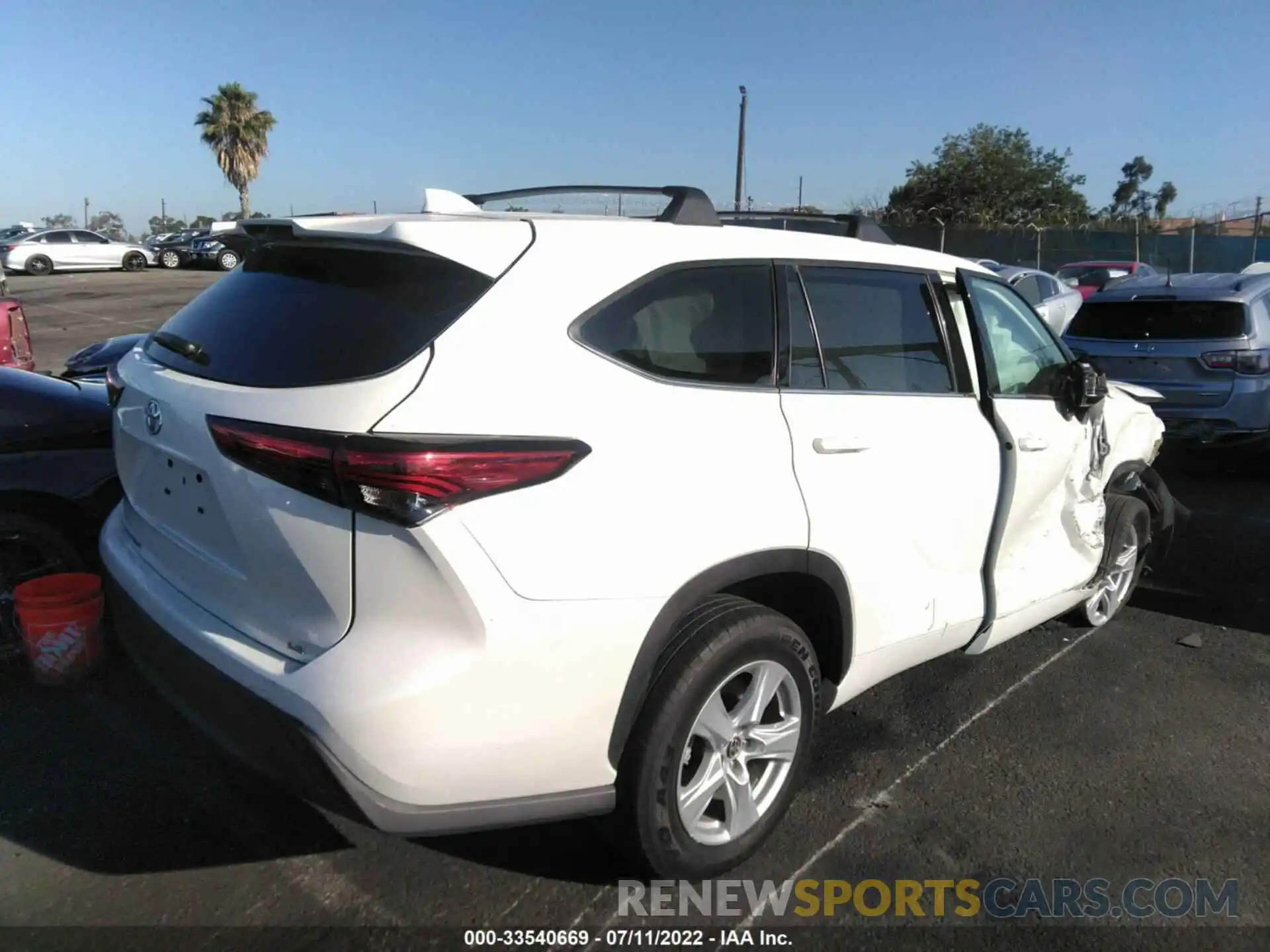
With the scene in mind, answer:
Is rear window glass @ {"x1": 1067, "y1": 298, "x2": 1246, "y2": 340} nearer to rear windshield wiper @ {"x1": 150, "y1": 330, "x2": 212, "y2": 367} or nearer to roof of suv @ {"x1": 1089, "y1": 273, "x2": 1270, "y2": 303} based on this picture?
roof of suv @ {"x1": 1089, "y1": 273, "x2": 1270, "y2": 303}

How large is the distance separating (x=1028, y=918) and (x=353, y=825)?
202 cm

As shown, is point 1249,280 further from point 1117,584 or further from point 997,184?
point 997,184

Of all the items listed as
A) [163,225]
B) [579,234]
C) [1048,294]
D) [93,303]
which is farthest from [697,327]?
[163,225]

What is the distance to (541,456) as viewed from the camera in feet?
7.37

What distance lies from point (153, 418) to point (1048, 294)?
13198 mm

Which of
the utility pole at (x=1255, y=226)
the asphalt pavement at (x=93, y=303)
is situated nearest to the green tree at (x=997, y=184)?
the utility pole at (x=1255, y=226)

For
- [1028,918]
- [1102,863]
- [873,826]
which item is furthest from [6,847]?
[1102,863]

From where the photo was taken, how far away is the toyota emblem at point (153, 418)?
2668 mm

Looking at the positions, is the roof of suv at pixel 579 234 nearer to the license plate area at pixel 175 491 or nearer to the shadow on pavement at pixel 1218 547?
the license plate area at pixel 175 491

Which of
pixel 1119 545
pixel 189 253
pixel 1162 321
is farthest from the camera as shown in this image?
pixel 189 253

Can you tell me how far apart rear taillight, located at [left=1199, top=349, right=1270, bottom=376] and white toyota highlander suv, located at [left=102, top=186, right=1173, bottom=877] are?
5.33 m

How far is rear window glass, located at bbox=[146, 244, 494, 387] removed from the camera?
232cm

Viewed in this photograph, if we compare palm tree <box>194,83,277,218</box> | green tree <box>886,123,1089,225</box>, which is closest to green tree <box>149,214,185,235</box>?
palm tree <box>194,83,277,218</box>

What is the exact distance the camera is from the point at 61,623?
3.79m
